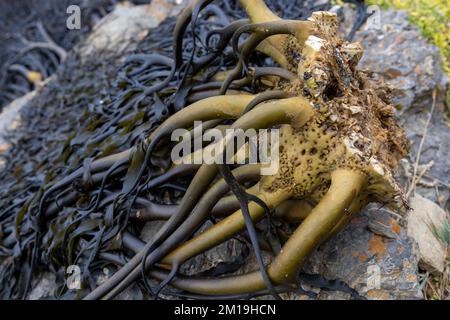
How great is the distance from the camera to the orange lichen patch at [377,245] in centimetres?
147

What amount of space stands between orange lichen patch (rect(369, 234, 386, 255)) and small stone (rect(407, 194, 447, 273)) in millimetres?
161

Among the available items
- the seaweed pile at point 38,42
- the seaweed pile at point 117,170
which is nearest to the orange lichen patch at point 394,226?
the seaweed pile at point 117,170

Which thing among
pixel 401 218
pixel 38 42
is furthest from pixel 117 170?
pixel 38 42

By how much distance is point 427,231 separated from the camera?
1.68 metres

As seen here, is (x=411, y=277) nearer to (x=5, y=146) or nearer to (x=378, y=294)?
(x=378, y=294)

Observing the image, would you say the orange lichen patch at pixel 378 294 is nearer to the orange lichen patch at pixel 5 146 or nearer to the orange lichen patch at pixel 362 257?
the orange lichen patch at pixel 362 257

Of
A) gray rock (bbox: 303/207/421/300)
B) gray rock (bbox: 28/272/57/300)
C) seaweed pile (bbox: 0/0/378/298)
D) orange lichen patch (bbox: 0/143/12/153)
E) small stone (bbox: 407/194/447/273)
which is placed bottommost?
small stone (bbox: 407/194/447/273)

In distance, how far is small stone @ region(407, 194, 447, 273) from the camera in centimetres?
161

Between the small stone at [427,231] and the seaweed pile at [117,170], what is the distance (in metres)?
0.60

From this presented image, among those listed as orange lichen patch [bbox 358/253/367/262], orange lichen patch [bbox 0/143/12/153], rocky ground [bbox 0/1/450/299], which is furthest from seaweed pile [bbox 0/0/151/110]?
orange lichen patch [bbox 358/253/367/262]

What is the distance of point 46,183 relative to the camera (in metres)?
1.94

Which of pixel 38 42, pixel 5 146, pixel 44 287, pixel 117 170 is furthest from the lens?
pixel 38 42

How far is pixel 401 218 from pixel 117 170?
877 millimetres

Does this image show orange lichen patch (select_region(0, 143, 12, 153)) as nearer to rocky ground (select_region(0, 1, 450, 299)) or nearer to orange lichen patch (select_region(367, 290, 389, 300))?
rocky ground (select_region(0, 1, 450, 299))
